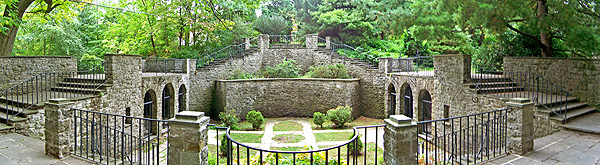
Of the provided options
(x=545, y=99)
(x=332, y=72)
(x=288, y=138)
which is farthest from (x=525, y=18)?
(x=332, y=72)

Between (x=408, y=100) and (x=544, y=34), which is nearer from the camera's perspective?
(x=544, y=34)

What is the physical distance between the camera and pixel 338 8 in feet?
76.2

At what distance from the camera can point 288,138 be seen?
491 inches

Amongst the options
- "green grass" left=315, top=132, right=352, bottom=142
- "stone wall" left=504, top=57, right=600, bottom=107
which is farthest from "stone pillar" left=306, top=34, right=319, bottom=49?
"stone wall" left=504, top=57, right=600, bottom=107

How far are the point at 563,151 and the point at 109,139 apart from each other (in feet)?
39.4

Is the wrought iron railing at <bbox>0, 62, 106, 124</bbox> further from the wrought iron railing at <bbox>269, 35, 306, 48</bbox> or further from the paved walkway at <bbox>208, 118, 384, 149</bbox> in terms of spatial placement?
the wrought iron railing at <bbox>269, 35, 306, 48</bbox>

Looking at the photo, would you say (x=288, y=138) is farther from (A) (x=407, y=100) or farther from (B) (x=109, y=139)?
(B) (x=109, y=139)

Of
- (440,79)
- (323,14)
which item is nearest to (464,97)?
(440,79)

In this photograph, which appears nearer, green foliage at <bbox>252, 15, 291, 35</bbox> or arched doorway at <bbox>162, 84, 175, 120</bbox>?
arched doorway at <bbox>162, 84, 175, 120</bbox>

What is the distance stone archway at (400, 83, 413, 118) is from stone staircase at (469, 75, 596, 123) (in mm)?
3421

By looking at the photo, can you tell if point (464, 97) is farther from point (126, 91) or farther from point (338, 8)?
point (338, 8)

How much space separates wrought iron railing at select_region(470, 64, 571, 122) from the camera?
9046mm

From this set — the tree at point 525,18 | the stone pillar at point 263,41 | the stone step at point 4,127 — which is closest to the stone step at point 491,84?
the tree at point 525,18

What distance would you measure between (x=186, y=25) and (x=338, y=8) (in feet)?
36.2
